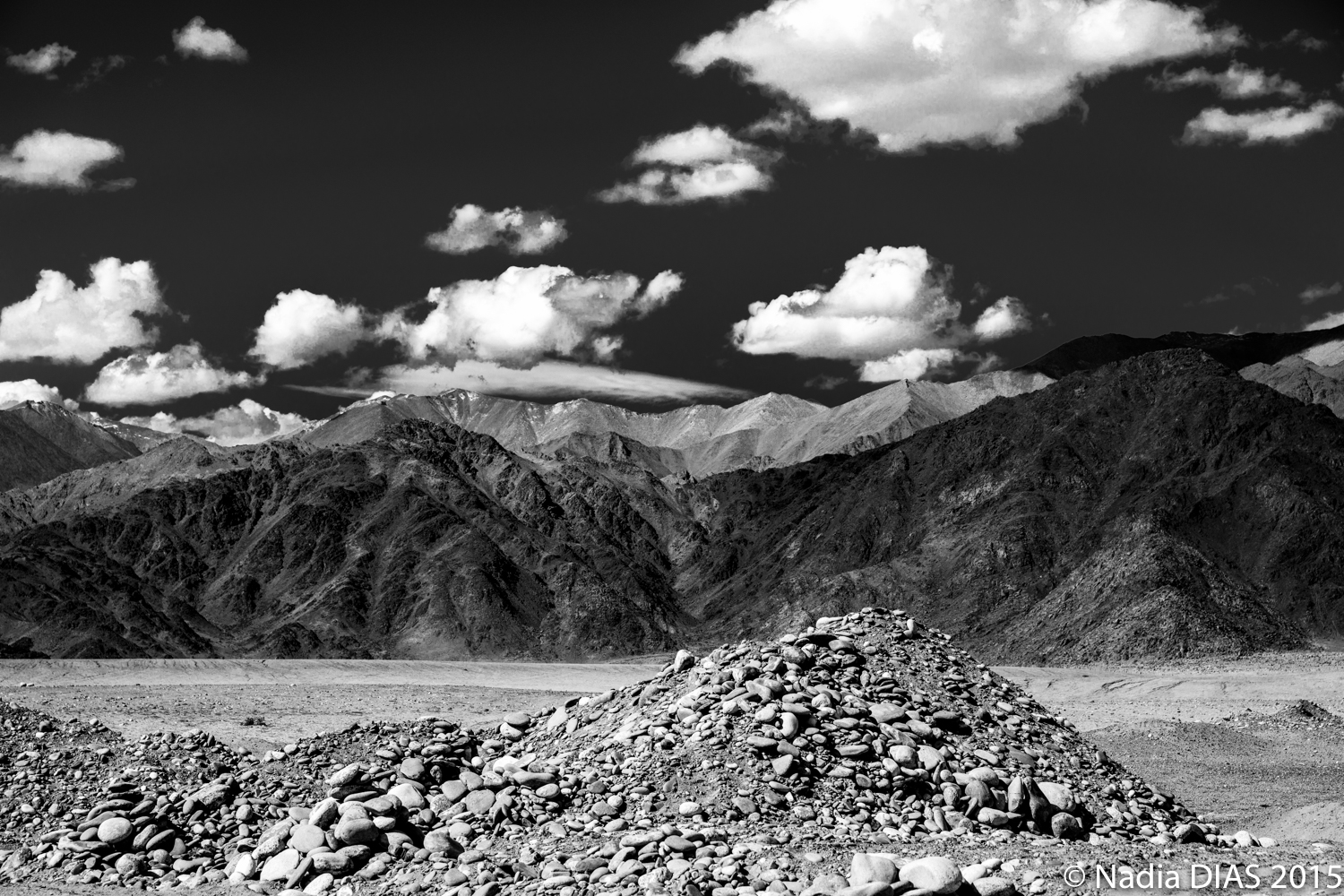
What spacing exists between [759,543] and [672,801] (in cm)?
13780

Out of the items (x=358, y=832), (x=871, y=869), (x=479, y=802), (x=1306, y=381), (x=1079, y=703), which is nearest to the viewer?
(x=871, y=869)

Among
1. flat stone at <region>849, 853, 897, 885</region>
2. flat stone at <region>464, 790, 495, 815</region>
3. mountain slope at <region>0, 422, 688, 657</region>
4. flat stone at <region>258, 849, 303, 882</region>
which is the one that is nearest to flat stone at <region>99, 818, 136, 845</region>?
flat stone at <region>258, 849, 303, 882</region>

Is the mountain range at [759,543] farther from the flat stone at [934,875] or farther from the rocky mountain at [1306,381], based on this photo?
the flat stone at [934,875]

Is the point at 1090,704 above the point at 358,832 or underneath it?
underneath

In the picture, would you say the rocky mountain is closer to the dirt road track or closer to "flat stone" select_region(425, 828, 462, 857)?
the dirt road track

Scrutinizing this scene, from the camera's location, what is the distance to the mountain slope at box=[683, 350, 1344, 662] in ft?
300

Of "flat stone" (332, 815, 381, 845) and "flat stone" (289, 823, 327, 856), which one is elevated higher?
"flat stone" (332, 815, 381, 845)

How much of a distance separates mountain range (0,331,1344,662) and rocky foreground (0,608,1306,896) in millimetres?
69016

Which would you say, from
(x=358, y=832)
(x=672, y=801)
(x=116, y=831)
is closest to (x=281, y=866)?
(x=358, y=832)

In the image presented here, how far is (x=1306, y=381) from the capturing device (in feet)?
584

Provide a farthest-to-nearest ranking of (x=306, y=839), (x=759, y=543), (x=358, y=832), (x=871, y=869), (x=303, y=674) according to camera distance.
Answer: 1. (x=759, y=543)
2. (x=303, y=674)
3. (x=306, y=839)
4. (x=358, y=832)
5. (x=871, y=869)

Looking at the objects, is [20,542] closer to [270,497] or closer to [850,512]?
[270,497]

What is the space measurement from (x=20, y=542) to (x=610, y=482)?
82.0 m

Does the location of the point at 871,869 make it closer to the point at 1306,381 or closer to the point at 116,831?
the point at 116,831
